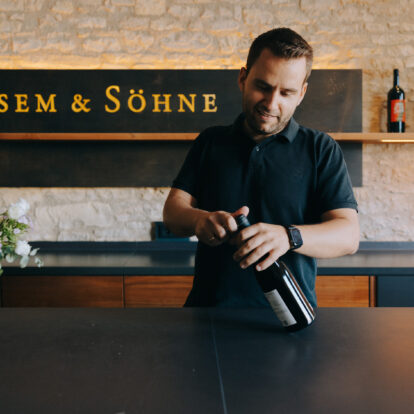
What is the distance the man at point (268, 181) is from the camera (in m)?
1.20

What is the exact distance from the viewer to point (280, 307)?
36.8 inches

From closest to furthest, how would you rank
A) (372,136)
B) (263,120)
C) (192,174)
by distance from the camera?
(263,120), (192,174), (372,136)

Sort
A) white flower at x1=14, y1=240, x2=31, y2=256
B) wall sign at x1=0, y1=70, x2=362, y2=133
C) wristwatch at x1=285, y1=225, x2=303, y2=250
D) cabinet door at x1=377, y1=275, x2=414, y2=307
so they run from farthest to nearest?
wall sign at x1=0, y1=70, x2=362, y2=133 < cabinet door at x1=377, y1=275, x2=414, y2=307 < wristwatch at x1=285, y1=225, x2=303, y2=250 < white flower at x1=14, y1=240, x2=31, y2=256

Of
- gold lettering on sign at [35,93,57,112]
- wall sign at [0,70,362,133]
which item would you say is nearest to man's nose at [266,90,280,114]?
wall sign at [0,70,362,133]

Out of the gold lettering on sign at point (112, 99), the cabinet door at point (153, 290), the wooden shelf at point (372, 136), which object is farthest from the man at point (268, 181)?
the gold lettering on sign at point (112, 99)

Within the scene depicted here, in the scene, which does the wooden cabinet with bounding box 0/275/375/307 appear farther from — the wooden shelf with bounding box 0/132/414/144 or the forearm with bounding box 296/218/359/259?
the forearm with bounding box 296/218/359/259

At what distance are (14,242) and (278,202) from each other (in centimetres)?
83

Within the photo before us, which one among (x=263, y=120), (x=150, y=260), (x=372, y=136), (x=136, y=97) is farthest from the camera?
(x=136, y=97)

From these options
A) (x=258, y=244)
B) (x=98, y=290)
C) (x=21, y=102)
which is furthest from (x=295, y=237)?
(x=21, y=102)

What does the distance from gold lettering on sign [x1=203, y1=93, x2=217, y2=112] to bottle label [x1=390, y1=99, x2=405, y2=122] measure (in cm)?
127

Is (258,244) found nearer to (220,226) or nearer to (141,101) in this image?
(220,226)

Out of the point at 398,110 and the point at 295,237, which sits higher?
the point at 398,110

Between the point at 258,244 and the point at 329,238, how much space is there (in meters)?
0.34

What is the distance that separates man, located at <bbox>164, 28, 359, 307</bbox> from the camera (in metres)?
1.20
